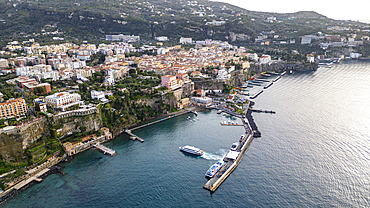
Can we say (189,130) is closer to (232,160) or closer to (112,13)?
(232,160)

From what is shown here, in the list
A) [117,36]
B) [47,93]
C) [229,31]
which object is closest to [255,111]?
[47,93]

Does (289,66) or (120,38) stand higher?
(120,38)

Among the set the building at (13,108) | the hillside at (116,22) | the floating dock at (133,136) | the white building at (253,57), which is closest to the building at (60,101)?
the building at (13,108)

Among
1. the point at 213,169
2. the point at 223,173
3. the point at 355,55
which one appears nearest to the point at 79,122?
the point at 213,169

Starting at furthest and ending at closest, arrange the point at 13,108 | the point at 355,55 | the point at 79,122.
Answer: the point at 355,55, the point at 79,122, the point at 13,108

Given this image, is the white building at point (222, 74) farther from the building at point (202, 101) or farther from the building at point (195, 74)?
the building at point (202, 101)

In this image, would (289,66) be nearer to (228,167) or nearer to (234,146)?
(234,146)
